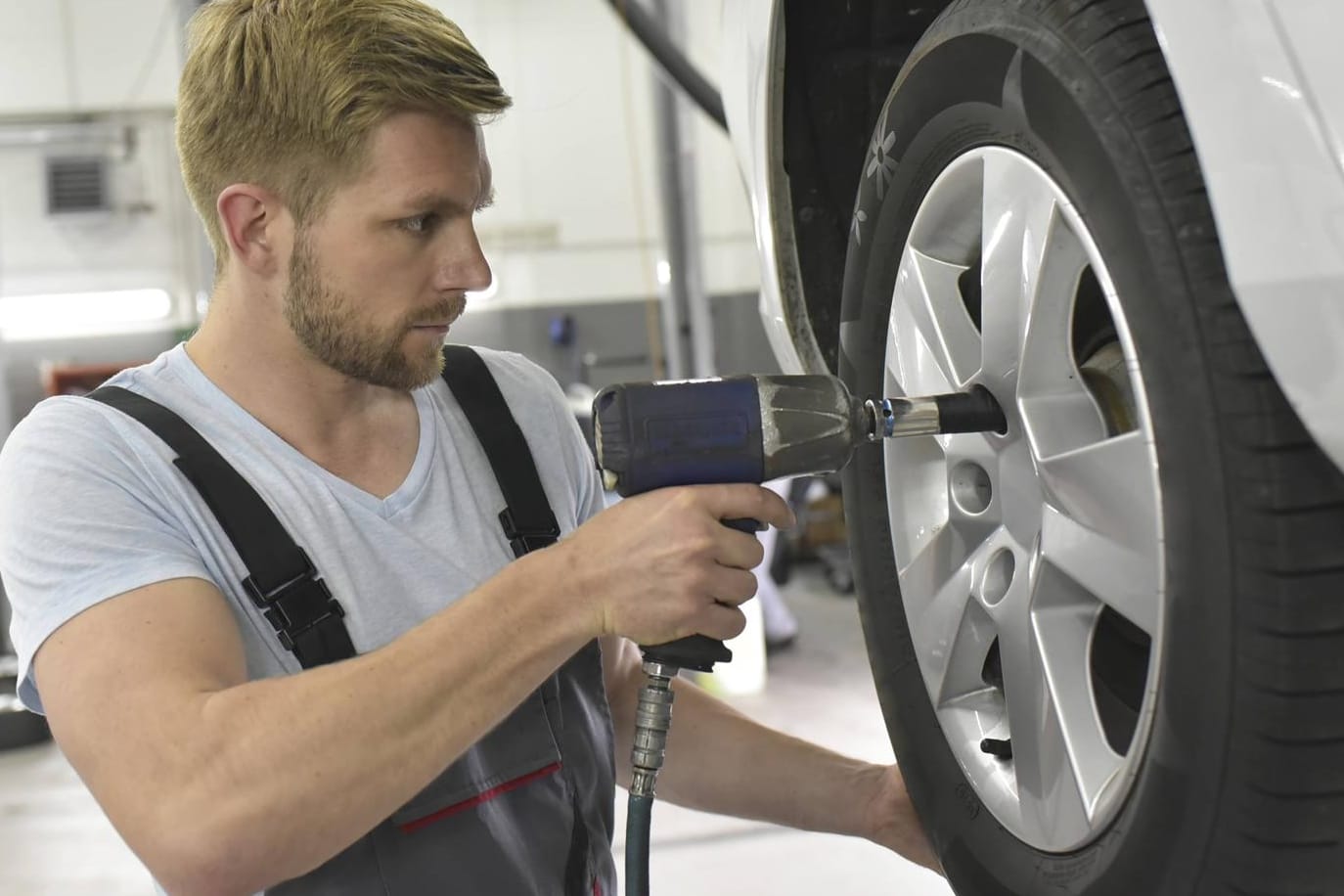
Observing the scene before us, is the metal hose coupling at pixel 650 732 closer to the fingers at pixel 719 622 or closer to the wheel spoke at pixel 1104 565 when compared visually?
the fingers at pixel 719 622

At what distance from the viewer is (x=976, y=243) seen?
3.39 feet

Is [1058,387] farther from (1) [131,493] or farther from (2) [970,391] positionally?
(1) [131,493]

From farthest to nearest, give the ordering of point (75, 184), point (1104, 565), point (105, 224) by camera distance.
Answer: point (105, 224) → point (75, 184) → point (1104, 565)

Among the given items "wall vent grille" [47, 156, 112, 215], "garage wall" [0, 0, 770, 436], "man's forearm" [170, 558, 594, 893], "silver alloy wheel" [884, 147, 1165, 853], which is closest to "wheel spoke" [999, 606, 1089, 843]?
"silver alloy wheel" [884, 147, 1165, 853]

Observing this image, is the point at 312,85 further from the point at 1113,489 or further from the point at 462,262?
the point at 1113,489

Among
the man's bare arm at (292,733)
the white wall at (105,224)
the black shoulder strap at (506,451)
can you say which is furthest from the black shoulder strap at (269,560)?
the white wall at (105,224)

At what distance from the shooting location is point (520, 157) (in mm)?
6531

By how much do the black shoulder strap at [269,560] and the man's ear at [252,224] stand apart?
190mm

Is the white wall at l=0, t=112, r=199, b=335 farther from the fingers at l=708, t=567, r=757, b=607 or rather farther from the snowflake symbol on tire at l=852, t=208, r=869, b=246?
the fingers at l=708, t=567, r=757, b=607

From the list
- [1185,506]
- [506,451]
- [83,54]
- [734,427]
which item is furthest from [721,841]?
[83,54]

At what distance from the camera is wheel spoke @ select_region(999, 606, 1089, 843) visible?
2.87ft

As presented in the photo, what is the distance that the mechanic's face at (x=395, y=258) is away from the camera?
1139 mm

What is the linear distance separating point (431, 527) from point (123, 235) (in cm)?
565

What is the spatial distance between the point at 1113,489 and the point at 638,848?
0.47 m
